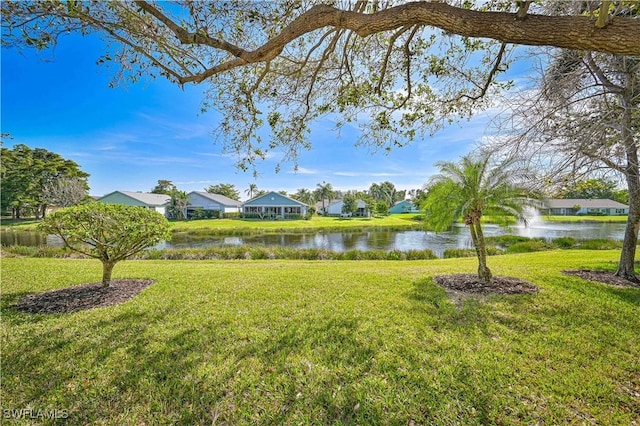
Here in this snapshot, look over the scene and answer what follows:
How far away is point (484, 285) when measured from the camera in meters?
5.92

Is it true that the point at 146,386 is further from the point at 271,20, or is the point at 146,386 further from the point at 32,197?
the point at 32,197

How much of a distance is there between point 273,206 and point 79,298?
139 ft

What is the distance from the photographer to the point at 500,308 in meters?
4.68

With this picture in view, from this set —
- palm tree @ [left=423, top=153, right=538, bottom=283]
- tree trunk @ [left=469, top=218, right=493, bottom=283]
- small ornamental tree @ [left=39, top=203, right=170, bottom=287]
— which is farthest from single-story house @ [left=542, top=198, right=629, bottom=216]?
small ornamental tree @ [left=39, top=203, right=170, bottom=287]

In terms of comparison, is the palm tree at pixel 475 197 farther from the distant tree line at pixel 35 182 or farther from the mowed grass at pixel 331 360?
the distant tree line at pixel 35 182

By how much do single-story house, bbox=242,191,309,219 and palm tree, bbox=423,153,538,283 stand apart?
40458 millimetres

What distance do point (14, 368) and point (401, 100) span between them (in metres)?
7.29

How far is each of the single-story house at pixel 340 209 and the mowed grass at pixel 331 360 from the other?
51191 millimetres

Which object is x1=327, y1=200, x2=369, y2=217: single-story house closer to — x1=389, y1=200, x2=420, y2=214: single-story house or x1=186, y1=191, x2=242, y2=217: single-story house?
x1=389, y1=200, x2=420, y2=214: single-story house

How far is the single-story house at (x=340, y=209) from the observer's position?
2218 inches

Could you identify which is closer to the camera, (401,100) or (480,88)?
(480,88)

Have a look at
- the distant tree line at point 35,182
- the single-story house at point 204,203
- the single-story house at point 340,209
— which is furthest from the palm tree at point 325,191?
the distant tree line at point 35,182

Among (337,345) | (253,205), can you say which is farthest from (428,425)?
(253,205)

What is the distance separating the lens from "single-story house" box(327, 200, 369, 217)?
56.3 meters
